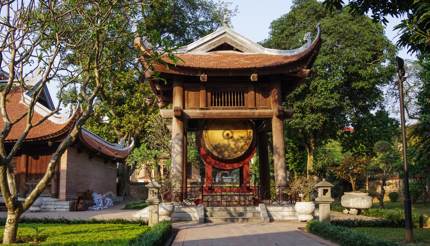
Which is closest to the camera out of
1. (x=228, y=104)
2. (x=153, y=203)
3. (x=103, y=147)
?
(x=153, y=203)

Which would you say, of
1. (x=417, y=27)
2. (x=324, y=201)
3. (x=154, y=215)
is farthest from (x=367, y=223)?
(x=417, y=27)

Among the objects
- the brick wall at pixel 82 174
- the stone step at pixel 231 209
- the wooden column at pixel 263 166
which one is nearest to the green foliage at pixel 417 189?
the wooden column at pixel 263 166

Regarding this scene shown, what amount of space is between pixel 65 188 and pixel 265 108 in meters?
13.0

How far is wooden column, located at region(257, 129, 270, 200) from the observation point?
19.2 metres

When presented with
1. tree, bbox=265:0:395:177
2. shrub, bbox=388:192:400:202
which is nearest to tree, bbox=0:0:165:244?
tree, bbox=265:0:395:177

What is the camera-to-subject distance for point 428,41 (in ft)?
21.6

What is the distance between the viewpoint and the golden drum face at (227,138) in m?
17.3

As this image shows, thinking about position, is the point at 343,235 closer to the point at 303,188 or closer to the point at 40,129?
the point at 303,188

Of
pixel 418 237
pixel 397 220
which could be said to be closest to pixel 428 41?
pixel 418 237

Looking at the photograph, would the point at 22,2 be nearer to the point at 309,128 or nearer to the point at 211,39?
the point at 211,39

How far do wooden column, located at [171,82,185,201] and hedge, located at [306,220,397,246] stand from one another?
530 cm

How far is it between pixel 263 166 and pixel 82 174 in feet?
41.1

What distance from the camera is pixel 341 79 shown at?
30016 mm

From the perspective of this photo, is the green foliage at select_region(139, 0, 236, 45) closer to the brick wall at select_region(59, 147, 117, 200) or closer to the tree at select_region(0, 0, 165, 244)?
the brick wall at select_region(59, 147, 117, 200)
